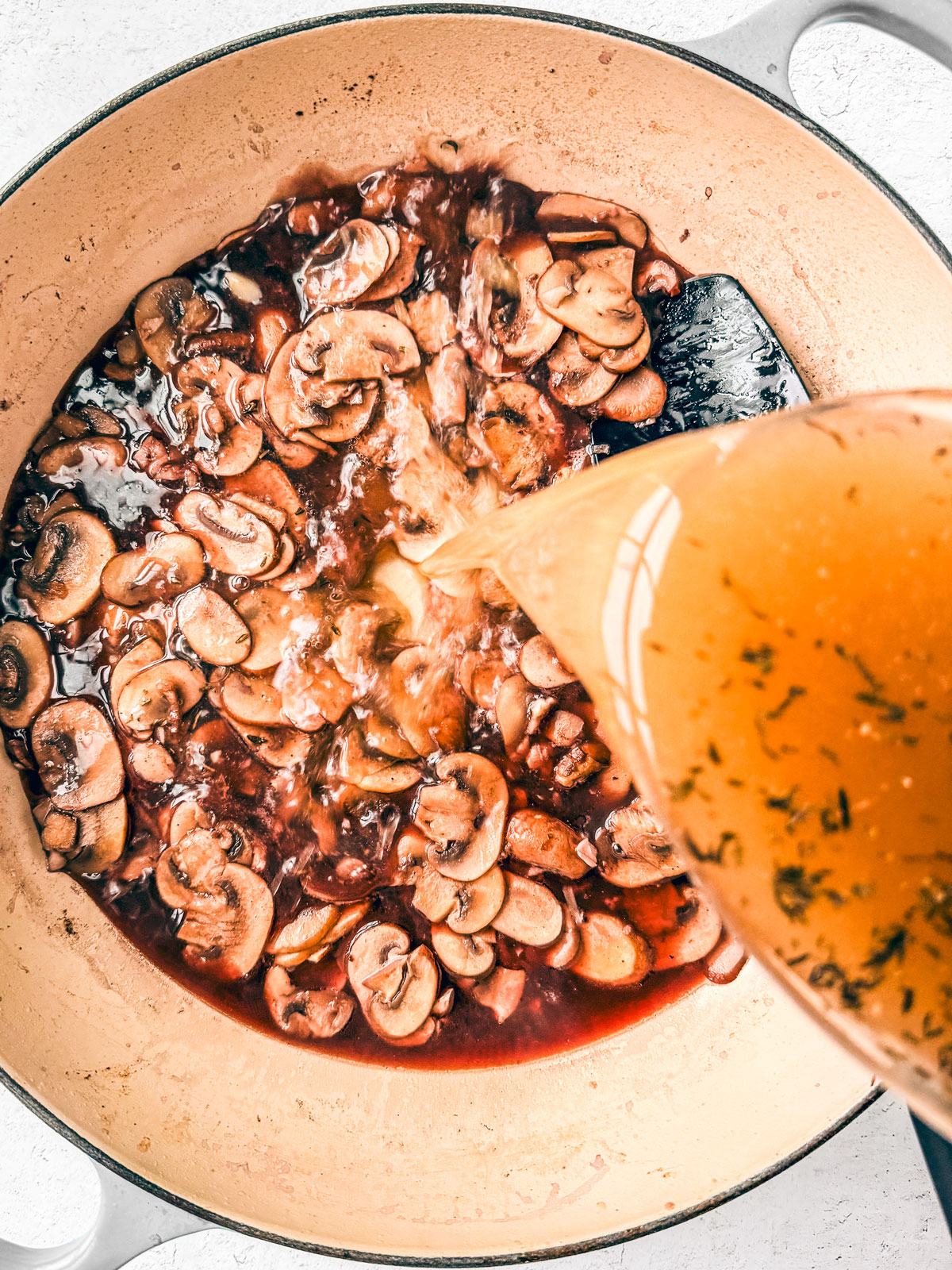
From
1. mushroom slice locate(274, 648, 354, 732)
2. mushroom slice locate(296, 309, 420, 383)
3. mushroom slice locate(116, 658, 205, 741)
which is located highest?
mushroom slice locate(296, 309, 420, 383)

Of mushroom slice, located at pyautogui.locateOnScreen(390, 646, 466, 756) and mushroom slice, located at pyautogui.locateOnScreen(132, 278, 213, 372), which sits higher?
mushroom slice, located at pyautogui.locateOnScreen(132, 278, 213, 372)

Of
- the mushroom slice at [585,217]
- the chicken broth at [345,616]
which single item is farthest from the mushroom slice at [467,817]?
the mushroom slice at [585,217]

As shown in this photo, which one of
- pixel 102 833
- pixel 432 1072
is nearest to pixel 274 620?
pixel 102 833

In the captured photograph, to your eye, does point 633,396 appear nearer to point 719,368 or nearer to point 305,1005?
point 719,368

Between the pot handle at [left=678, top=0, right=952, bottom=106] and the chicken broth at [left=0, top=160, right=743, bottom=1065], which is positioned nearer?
the pot handle at [left=678, top=0, right=952, bottom=106]

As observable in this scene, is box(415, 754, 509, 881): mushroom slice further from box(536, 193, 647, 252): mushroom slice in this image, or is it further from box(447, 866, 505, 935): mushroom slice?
box(536, 193, 647, 252): mushroom slice

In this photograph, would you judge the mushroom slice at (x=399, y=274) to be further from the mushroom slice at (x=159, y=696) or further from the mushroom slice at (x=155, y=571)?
the mushroom slice at (x=159, y=696)

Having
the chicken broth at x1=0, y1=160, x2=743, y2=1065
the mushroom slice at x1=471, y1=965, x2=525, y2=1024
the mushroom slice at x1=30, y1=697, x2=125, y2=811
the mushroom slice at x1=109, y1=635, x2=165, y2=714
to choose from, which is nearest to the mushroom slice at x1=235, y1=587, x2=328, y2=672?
the chicken broth at x1=0, y1=160, x2=743, y2=1065
